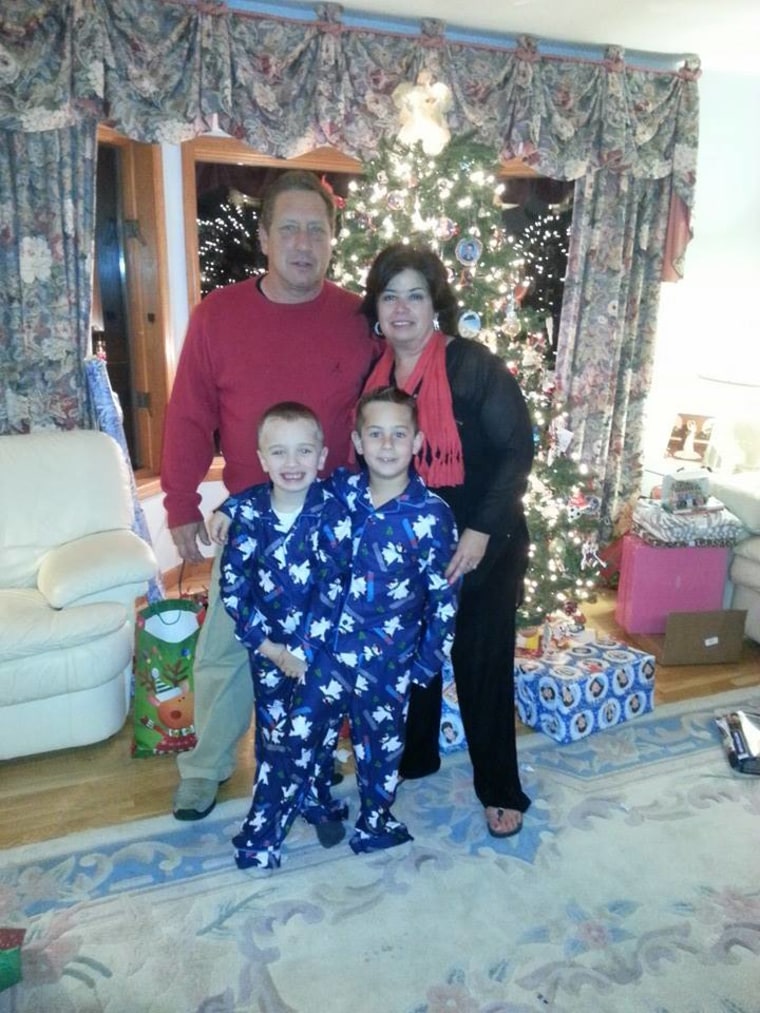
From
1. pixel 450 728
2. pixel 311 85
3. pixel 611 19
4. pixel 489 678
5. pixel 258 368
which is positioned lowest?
pixel 450 728

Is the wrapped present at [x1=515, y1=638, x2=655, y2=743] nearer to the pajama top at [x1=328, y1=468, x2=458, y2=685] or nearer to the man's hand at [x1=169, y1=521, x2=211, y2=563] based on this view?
the pajama top at [x1=328, y1=468, x2=458, y2=685]

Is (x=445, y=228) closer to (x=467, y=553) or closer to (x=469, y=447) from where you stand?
(x=469, y=447)

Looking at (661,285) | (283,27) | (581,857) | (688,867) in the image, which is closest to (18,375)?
(283,27)

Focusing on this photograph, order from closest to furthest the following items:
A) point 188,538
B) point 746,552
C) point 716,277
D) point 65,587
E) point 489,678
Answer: point 489,678, point 188,538, point 65,587, point 746,552, point 716,277

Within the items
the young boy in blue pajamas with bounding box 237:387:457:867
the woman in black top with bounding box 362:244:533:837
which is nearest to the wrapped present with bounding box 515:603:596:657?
the woman in black top with bounding box 362:244:533:837

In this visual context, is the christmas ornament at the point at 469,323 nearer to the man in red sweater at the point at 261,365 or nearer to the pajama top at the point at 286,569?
the man in red sweater at the point at 261,365

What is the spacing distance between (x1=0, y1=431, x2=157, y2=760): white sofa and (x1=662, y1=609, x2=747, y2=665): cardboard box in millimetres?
1959

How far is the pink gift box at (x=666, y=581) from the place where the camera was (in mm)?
3131

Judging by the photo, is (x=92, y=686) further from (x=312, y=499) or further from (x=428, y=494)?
(x=428, y=494)

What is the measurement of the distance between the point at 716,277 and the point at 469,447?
3.07 meters

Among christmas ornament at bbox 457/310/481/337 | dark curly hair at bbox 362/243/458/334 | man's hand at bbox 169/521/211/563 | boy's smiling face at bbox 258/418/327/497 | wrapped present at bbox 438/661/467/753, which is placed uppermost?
dark curly hair at bbox 362/243/458/334

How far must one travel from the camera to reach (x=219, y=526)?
68.4 inches

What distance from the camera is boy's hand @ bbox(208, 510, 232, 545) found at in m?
1.73

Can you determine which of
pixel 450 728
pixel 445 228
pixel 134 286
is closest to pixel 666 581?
pixel 450 728
